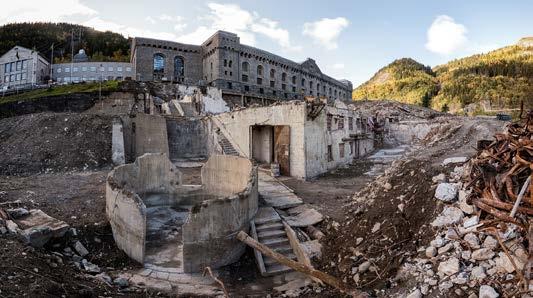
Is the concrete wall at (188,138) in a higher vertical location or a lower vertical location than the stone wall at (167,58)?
lower

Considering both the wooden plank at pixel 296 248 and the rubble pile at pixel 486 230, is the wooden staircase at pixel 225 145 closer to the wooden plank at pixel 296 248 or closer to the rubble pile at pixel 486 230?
the wooden plank at pixel 296 248

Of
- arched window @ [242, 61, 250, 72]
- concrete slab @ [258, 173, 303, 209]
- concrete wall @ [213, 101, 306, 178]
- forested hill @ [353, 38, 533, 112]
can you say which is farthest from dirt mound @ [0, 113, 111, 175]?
forested hill @ [353, 38, 533, 112]

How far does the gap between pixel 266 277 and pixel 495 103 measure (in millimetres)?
72367

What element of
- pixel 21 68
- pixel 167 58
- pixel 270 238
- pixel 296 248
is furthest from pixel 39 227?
pixel 21 68

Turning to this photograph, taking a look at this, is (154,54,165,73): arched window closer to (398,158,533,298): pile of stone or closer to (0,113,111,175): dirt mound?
(0,113,111,175): dirt mound

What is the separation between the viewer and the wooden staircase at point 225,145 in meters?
20.6

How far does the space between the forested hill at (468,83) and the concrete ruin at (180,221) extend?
5683cm

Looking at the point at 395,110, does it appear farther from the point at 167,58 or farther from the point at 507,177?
the point at 507,177

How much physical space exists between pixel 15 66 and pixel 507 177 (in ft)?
198

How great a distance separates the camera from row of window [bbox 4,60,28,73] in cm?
4788

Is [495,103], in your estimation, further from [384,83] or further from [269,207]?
[269,207]

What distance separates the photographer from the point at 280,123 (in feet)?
57.8

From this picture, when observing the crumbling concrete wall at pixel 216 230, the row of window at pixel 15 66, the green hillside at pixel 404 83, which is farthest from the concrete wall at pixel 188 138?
the green hillside at pixel 404 83

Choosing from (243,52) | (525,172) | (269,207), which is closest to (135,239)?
(269,207)
